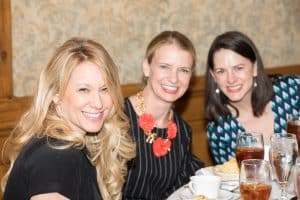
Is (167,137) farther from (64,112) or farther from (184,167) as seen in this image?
(64,112)

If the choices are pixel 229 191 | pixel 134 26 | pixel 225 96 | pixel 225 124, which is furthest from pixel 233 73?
pixel 229 191

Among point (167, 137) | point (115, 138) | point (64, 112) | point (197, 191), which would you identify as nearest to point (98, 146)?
point (115, 138)

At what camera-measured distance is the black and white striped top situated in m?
2.81

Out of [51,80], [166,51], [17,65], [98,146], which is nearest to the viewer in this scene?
[51,80]

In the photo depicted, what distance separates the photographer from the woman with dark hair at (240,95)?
9.96 feet

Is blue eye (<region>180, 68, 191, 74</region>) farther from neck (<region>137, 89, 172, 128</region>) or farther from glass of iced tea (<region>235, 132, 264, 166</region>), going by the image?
glass of iced tea (<region>235, 132, 264, 166</region>)

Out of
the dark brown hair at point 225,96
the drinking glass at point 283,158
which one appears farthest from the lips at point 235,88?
the drinking glass at point 283,158

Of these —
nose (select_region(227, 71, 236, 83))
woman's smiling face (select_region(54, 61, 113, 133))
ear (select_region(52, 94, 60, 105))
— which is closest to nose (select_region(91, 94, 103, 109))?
woman's smiling face (select_region(54, 61, 113, 133))

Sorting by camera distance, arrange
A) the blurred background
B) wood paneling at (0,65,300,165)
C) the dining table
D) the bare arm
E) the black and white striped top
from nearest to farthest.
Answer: the bare arm, the dining table, the black and white striped top, the blurred background, wood paneling at (0,65,300,165)

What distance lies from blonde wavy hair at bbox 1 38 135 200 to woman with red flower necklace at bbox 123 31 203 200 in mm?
583

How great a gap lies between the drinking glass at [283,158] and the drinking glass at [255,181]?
17 centimetres

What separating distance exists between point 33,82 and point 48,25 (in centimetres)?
33

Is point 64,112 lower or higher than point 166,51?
lower

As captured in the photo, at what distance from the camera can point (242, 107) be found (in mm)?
3148
